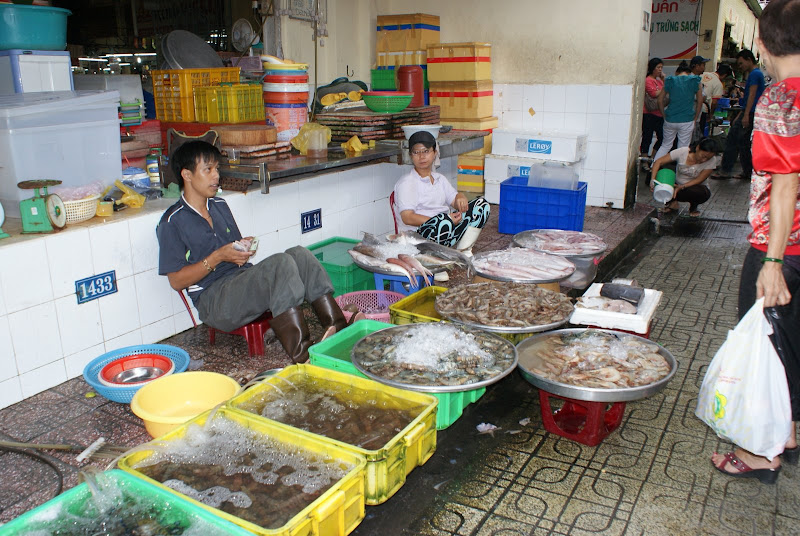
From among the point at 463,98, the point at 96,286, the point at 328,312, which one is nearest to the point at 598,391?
the point at 328,312

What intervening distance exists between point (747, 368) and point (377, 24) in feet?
23.7

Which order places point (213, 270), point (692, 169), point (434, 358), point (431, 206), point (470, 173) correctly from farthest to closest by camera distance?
point (470, 173), point (692, 169), point (431, 206), point (213, 270), point (434, 358)

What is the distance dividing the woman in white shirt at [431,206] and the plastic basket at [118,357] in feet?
7.64

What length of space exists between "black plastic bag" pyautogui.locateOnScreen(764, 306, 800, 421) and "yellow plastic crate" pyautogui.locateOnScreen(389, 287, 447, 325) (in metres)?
1.80

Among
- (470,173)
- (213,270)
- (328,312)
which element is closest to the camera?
(213,270)

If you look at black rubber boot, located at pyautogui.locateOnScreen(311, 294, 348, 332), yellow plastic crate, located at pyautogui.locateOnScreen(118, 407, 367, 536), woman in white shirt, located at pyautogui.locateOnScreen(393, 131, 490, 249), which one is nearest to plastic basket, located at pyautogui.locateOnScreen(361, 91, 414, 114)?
woman in white shirt, located at pyautogui.locateOnScreen(393, 131, 490, 249)

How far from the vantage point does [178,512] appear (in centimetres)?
221

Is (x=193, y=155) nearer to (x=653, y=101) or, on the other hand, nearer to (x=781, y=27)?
(x=781, y=27)

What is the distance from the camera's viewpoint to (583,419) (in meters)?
3.74

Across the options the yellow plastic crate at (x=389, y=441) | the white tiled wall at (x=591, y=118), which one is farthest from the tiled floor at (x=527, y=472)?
the white tiled wall at (x=591, y=118)

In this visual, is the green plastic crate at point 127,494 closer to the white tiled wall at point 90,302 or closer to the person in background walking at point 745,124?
the white tiled wall at point 90,302

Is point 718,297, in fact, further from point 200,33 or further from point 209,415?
point 200,33

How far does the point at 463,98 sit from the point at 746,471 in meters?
6.23

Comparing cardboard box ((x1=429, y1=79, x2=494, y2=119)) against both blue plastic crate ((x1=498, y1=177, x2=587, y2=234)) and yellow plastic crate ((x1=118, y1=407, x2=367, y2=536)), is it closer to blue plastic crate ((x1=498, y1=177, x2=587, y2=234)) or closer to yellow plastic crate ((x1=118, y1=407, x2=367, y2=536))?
blue plastic crate ((x1=498, y1=177, x2=587, y2=234))
